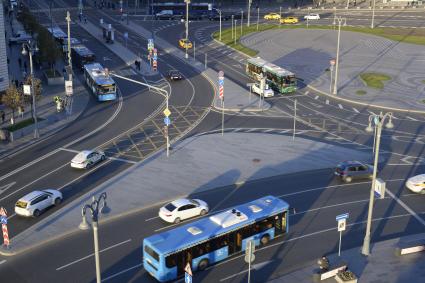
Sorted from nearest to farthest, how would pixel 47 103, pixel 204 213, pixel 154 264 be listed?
pixel 154 264
pixel 204 213
pixel 47 103

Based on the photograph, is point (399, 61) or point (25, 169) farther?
point (399, 61)

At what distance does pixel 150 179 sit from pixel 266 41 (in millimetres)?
68665

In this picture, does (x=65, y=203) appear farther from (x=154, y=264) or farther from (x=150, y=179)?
(x=154, y=264)

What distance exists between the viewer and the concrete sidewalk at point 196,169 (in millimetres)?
38625

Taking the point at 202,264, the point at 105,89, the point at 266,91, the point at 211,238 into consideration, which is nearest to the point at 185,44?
the point at 266,91

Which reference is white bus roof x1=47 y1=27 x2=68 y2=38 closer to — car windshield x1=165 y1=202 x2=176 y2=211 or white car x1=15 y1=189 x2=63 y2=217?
white car x1=15 y1=189 x2=63 y2=217

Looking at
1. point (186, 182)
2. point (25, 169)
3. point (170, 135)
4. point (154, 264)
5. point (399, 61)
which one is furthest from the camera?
point (399, 61)

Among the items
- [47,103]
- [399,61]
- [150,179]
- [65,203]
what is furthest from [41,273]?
[399,61]

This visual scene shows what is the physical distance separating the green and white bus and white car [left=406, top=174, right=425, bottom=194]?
31.7m

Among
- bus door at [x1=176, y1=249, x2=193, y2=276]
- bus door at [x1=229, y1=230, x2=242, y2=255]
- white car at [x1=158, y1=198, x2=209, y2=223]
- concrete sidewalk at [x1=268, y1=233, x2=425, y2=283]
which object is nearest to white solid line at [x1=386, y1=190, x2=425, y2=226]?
concrete sidewalk at [x1=268, y1=233, x2=425, y2=283]

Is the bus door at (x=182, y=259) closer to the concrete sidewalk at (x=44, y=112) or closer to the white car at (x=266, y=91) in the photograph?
the concrete sidewalk at (x=44, y=112)

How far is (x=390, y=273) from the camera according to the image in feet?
105

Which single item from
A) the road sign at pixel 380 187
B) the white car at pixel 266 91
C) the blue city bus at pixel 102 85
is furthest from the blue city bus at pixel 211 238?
the blue city bus at pixel 102 85

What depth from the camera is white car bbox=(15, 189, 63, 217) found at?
38.7m
